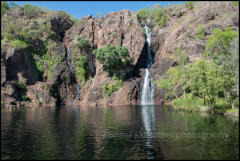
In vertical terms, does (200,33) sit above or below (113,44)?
above

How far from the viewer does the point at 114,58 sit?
4181 inches

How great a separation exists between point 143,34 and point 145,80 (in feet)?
90.0

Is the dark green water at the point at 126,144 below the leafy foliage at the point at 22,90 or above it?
below

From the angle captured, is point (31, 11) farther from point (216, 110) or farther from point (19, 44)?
point (216, 110)

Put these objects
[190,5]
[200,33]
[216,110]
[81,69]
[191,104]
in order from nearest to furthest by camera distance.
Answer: [216,110] < [191,104] < [200,33] < [81,69] < [190,5]

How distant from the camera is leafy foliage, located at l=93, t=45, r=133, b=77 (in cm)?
10619

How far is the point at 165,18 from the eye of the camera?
134 m

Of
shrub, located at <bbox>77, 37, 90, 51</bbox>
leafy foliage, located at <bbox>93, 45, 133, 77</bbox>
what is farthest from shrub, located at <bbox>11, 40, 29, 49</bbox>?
leafy foliage, located at <bbox>93, 45, 133, 77</bbox>

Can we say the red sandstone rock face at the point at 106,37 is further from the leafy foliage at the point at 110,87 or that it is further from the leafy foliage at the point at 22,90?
the leafy foliage at the point at 22,90

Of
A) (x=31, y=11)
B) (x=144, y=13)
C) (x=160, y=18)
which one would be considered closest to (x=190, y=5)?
(x=160, y=18)

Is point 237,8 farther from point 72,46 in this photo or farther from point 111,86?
point 72,46

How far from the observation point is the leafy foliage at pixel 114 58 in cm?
10619

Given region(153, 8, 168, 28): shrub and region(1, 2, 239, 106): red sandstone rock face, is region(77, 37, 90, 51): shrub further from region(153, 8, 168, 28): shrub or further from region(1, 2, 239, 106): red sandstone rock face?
region(153, 8, 168, 28): shrub

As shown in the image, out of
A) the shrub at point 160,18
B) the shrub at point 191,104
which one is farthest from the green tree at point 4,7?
the shrub at point 191,104
